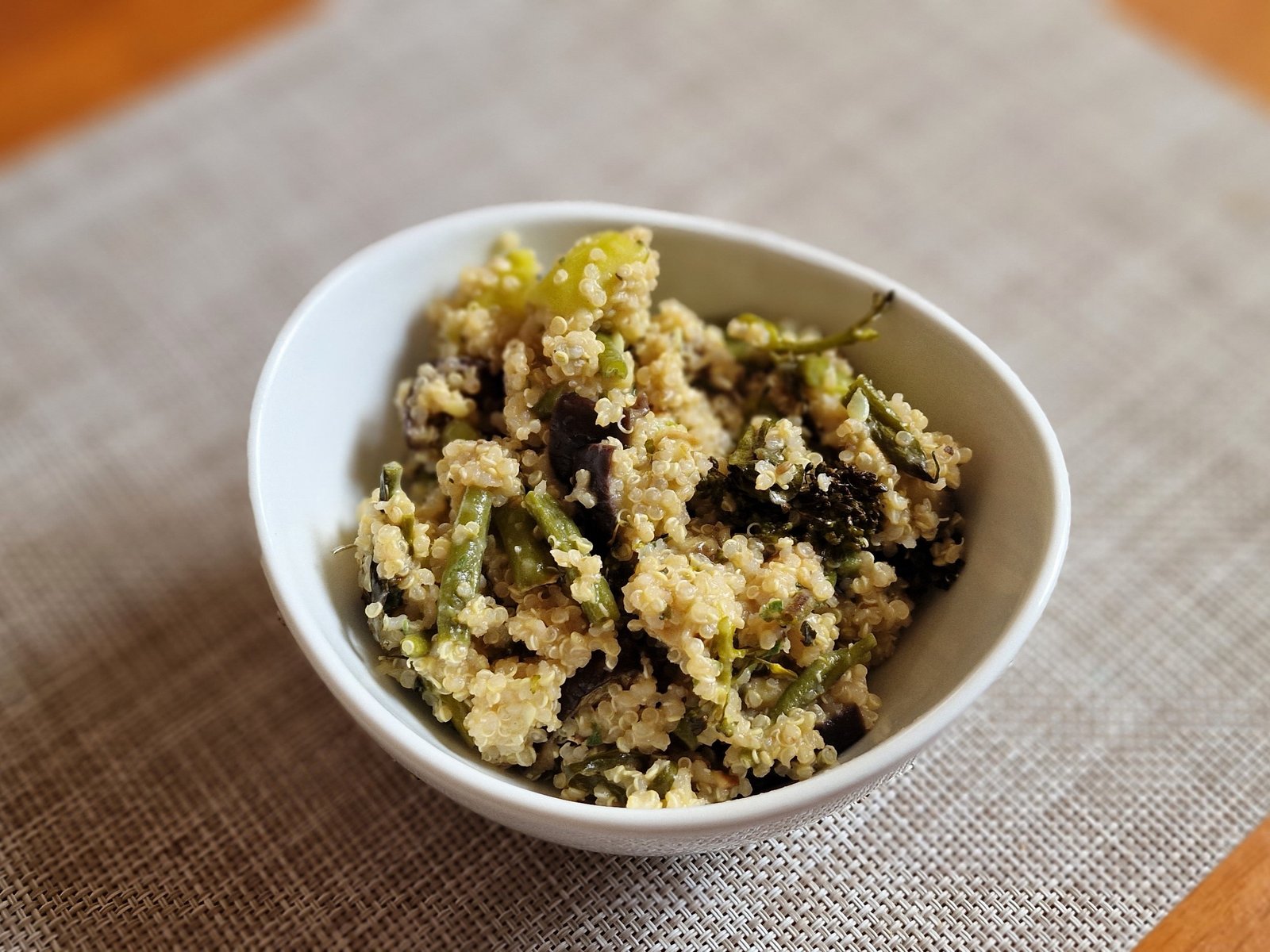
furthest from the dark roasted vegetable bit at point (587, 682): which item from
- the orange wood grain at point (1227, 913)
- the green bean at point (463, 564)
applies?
the orange wood grain at point (1227, 913)

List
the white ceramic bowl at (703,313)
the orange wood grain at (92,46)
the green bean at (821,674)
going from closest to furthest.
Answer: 1. the white ceramic bowl at (703,313)
2. the green bean at (821,674)
3. the orange wood grain at (92,46)

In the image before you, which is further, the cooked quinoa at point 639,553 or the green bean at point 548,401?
the green bean at point 548,401

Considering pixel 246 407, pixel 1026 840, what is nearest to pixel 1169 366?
pixel 1026 840

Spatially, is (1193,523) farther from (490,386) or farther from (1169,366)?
(490,386)

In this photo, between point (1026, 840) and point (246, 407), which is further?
point (246, 407)

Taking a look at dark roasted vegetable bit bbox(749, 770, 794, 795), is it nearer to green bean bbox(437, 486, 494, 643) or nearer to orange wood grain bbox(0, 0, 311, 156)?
green bean bbox(437, 486, 494, 643)

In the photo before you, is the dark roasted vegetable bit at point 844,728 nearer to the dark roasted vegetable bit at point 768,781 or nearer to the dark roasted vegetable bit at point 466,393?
the dark roasted vegetable bit at point 768,781
